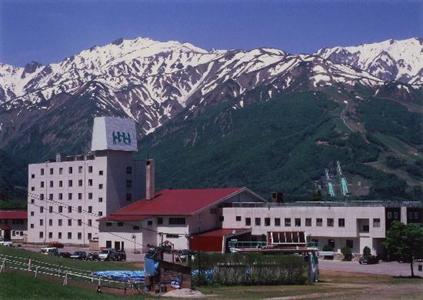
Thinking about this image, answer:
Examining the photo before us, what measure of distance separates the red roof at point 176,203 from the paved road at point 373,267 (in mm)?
18384

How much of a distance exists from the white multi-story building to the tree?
47.8 meters

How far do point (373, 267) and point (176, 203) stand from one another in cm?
3023

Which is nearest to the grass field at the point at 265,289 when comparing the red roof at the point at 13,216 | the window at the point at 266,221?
the window at the point at 266,221

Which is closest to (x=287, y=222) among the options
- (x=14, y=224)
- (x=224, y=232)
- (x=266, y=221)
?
(x=266, y=221)

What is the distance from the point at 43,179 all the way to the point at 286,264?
219 ft

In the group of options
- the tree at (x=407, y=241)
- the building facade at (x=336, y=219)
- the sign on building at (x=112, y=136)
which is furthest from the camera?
the sign on building at (x=112, y=136)

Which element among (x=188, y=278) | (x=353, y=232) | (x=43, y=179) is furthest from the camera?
(x=43, y=179)

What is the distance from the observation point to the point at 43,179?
117 metres

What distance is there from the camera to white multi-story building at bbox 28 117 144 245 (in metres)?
107

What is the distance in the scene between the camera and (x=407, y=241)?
67500mm

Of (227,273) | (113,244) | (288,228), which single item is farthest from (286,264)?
(113,244)

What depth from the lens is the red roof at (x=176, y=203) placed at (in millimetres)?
95331

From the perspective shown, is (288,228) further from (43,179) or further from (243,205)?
(43,179)

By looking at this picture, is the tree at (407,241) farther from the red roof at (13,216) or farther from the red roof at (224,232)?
the red roof at (13,216)
